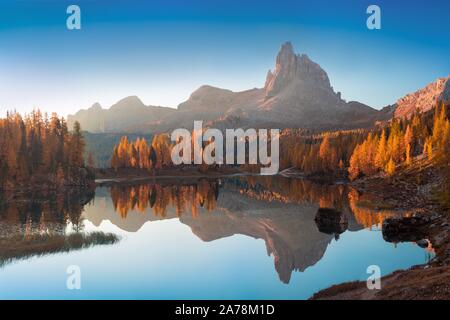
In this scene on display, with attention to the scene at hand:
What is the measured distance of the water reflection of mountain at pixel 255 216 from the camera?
44219mm

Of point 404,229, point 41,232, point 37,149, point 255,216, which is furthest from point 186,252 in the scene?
point 37,149

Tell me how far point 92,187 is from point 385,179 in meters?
92.8

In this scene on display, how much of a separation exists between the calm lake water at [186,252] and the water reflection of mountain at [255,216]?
22 cm

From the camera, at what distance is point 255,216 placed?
7075 centimetres

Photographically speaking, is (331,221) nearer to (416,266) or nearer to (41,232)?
(416,266)

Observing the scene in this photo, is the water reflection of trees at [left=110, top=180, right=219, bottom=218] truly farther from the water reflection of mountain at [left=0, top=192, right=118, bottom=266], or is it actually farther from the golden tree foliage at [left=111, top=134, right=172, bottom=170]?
the golden tree foliage at [left=111, top=134, right=172, bottom=170]

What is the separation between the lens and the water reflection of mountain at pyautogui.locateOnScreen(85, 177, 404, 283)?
44219 millimetres

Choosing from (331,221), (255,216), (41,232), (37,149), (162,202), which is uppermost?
(37,149)

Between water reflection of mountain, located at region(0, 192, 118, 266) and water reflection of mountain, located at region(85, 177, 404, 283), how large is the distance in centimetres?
549

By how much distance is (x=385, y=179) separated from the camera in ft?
Answer: 351

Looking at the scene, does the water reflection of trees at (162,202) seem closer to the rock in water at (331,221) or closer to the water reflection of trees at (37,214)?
the water reflection of trees at (37,214)

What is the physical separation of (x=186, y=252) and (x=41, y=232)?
65.7 feet

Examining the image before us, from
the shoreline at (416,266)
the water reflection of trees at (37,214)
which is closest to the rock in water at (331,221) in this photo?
the shoreline at (416,266)

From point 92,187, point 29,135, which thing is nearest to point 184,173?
point 92,187
